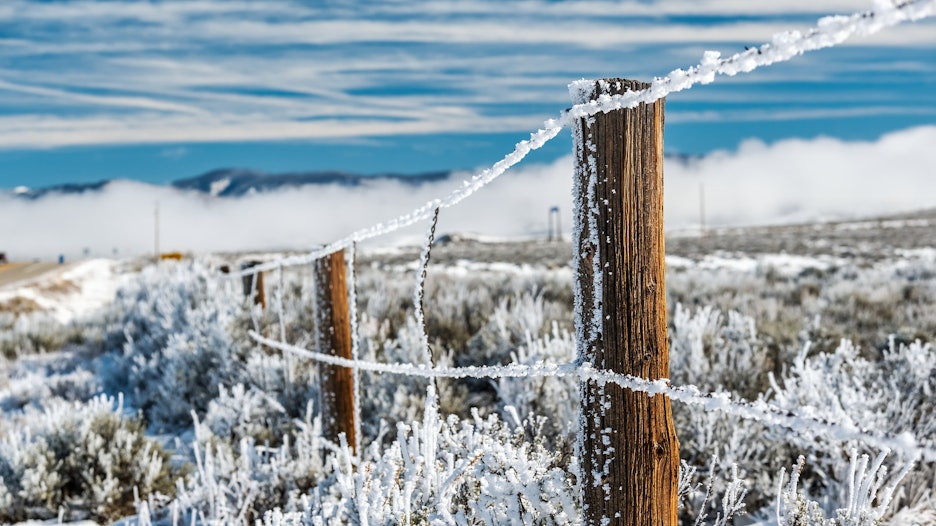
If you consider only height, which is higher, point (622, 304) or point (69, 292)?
point (622, 304)

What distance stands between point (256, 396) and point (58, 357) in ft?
17.3

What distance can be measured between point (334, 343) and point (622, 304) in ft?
10.2

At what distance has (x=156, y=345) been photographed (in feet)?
28.6

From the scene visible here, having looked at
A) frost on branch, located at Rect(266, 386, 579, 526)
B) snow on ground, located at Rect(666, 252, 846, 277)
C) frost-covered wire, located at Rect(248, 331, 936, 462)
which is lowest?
snow on ground, located at Rect(666, 252, 846, 277)

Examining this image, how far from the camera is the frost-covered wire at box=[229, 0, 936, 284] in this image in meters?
1.44

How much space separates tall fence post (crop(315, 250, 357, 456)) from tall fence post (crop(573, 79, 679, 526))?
286 centimetres

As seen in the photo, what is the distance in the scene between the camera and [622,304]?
2.09m

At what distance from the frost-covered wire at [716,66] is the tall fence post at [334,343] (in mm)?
2259

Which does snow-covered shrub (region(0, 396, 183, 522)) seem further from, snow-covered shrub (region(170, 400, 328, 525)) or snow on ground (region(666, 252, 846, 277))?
snow on ground (region(666, 252, 846, 277))

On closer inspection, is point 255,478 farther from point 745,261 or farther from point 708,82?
point 745,261

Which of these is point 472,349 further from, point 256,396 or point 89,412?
point 89,412

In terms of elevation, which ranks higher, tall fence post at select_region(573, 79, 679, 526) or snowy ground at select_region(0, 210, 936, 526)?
tall fence post at select_region(573, 79, 679, 526)

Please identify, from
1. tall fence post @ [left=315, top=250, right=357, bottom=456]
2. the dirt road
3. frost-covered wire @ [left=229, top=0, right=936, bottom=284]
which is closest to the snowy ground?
tall fence post @ [left=315, top=250, right=357, bottom=456]

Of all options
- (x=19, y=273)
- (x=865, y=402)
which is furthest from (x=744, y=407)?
(x=19, y=273)
